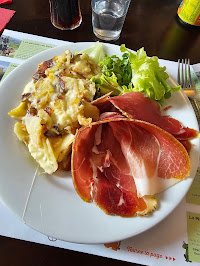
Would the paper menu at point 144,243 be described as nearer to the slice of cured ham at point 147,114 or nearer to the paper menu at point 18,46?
the slice of cured ham at point 147,114

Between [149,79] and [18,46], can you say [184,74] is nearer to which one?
[149,79]

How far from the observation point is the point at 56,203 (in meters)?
0.88

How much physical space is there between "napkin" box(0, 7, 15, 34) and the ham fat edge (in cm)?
103

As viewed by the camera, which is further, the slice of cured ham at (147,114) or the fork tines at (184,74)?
the fork tines at (184,74)

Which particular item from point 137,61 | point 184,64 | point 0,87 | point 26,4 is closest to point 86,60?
point 137,61

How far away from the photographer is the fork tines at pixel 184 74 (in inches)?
52.4

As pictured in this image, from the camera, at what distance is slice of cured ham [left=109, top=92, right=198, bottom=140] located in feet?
3.34

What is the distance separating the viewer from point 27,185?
0.91 metres

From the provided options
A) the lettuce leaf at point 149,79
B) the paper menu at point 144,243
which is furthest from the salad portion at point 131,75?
the paper menu at point 144,243

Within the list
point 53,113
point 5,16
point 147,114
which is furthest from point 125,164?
point 5,16

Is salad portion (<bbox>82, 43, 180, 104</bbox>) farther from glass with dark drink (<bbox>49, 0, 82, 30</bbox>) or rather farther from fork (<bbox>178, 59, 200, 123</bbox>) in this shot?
glass with dark drink (<bbox>49, 0, 82, 30</bbox>)

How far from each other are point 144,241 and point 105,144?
0.42m

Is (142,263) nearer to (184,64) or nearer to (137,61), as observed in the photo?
(137,61)

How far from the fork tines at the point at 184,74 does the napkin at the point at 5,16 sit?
1135mm
